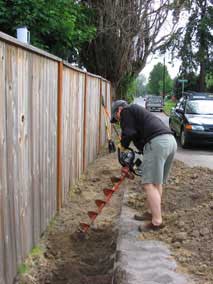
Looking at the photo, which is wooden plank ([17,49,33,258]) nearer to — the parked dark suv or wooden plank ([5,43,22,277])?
wooden plank ([5,43,22,277])

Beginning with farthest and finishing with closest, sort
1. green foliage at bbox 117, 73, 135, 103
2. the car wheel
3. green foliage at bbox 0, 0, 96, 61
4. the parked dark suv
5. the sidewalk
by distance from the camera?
1. green foliage at bbox 117, 73, 135, 103
2. the car wheel
3. the parked dark suv
4. green foliage at bbox 0, 0, 96, 61
5. the sidewalk

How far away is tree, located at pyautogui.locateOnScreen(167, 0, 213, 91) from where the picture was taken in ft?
138

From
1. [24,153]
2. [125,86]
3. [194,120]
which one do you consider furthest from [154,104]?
[24,153]

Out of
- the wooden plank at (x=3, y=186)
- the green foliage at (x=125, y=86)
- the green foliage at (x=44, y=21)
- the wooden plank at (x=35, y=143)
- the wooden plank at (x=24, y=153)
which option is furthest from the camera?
the green foliage at (x=125, y=86)

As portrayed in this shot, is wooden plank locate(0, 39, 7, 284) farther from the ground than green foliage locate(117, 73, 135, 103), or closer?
closer

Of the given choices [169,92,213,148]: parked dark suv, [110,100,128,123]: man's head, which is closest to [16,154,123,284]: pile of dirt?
[110,100,128,123]: man's head

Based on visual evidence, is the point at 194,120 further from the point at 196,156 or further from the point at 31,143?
the point at 31,143

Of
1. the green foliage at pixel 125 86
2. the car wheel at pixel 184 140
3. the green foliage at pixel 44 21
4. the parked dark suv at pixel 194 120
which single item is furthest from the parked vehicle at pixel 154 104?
the green foliage at pixel 44 21

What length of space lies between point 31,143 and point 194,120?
10329 millimetres

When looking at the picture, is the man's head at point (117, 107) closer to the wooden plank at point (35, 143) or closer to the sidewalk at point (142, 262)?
the wooden plank at point (35, 143)

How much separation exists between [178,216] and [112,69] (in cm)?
1306

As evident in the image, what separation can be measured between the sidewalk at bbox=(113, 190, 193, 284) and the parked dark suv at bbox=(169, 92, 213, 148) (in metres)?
8.91

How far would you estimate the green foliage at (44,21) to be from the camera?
1042 centimetres

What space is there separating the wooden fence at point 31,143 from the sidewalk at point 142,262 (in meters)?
0.89
